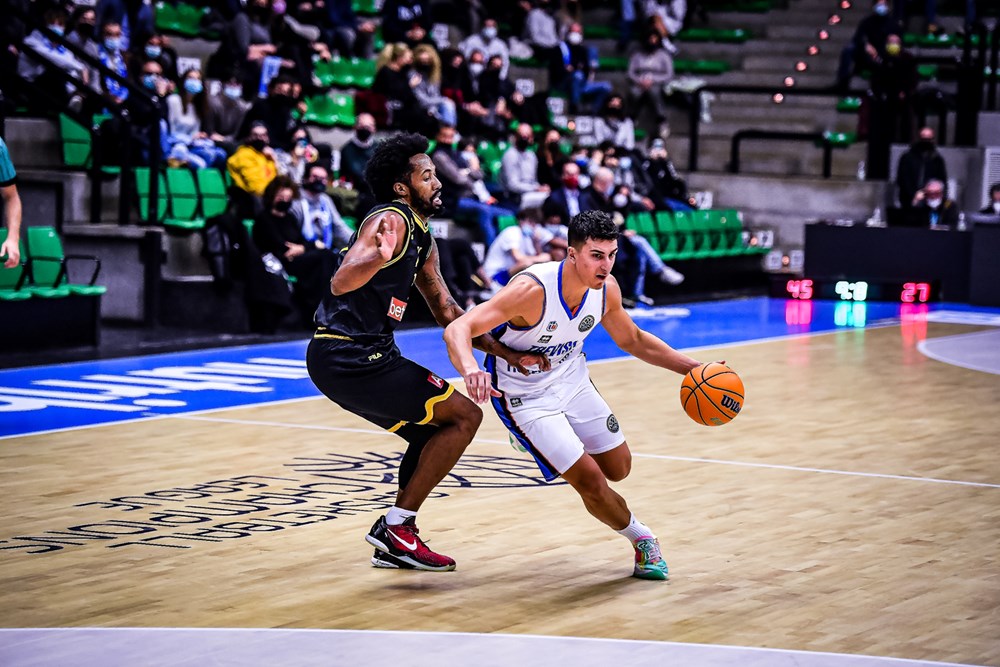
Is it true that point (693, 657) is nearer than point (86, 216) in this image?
Yes

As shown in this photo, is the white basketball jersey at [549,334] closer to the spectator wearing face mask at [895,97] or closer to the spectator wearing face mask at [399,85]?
the spectator wearing face mask at [399,85]

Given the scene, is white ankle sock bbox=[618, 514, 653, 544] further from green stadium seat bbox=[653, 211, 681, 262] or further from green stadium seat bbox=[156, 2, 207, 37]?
green stadium seat bbox=[156, 2, 207, 37]

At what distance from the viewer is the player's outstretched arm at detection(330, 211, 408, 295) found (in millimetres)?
6086

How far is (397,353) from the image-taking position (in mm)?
6398

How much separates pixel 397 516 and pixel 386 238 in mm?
1095

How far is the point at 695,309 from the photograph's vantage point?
60.4 ft

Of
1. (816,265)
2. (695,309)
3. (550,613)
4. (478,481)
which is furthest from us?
(816,265)

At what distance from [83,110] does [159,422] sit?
20.3 feet

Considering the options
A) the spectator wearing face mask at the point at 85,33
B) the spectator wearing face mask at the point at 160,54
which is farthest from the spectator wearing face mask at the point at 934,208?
the spectator wearing face mask at the point at 85,33

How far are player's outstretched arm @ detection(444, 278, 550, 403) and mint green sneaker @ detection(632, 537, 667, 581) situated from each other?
784 mm

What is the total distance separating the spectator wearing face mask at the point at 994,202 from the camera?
64.6 ft

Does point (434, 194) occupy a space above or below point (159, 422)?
above

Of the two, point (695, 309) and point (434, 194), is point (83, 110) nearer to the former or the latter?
point (695, 309)

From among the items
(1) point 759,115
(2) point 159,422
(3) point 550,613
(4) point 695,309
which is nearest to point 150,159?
(2) point 159,422
